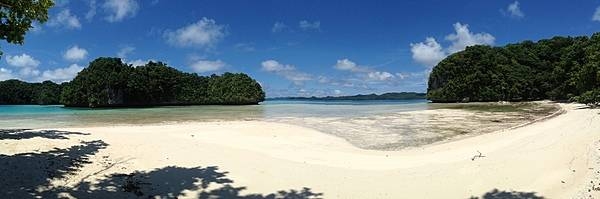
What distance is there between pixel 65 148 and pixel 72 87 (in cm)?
9040

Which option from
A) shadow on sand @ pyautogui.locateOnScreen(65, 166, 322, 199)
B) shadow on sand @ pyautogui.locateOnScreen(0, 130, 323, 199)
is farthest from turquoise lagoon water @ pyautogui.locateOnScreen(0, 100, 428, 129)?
shadow on sand @ pyautogui.locateOnScreen(65, 166, 322, 199)

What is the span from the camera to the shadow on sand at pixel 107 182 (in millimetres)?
8492

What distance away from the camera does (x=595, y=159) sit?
11.0 meters

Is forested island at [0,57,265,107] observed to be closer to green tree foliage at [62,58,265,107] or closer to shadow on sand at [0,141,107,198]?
green tree foliage at [62,58,265,107]

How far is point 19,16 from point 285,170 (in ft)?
24.3

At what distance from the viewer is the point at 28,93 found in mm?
130000

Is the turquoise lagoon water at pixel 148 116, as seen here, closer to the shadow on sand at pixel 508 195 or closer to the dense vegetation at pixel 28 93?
the shadow on sand at pixel 508 195

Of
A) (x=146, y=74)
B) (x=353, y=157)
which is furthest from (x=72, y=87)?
(x=353, y=157)

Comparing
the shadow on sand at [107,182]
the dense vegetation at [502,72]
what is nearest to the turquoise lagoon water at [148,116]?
the shadow on sand at [107,182]

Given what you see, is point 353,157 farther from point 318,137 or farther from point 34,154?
point 34,154

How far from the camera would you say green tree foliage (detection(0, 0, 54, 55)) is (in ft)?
35.1

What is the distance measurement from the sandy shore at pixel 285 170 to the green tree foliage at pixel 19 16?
9.14 ft

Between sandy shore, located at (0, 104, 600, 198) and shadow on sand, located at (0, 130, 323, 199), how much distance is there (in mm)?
20

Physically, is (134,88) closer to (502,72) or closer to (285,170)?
(502,72)
